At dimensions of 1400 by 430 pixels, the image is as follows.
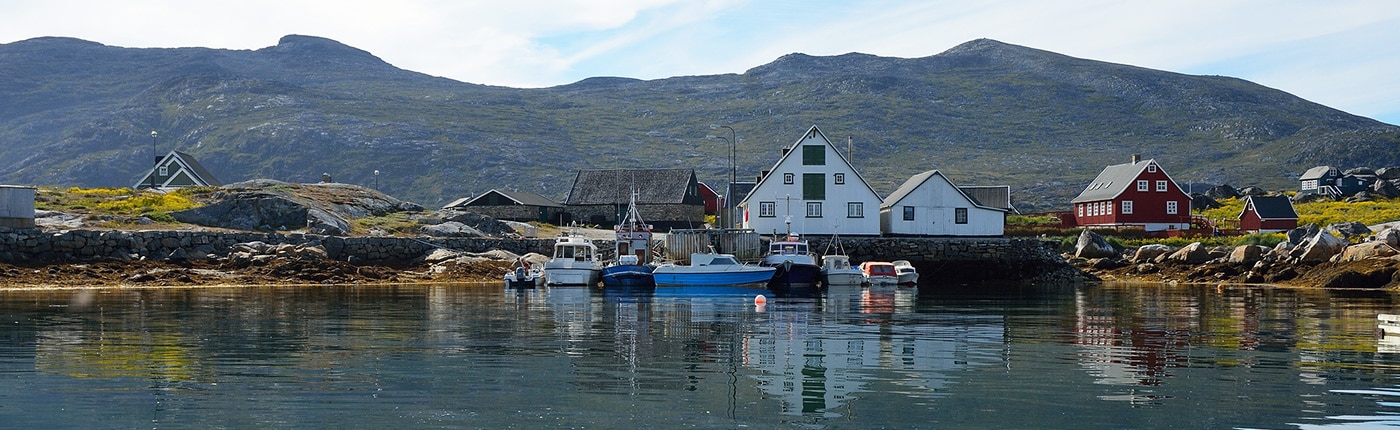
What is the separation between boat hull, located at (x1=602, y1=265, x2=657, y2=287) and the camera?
6075cm

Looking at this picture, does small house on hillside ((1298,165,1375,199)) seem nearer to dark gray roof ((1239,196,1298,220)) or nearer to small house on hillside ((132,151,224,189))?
dark gray roof ((1239,196,1298,220))

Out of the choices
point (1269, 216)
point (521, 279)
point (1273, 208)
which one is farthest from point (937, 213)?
point (1273, 208)

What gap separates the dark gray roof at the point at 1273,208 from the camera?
103812 millimetres

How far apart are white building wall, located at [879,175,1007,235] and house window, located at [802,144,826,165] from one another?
5724 millimetres

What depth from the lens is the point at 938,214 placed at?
8000cm

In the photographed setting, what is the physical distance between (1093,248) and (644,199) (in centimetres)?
4091

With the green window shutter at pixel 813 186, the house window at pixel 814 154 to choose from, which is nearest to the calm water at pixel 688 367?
the green window shutter at pixel 813 186

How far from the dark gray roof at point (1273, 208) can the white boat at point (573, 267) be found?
67471 millimetres

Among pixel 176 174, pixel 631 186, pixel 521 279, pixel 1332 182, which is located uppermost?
Result: pixel 1332 182

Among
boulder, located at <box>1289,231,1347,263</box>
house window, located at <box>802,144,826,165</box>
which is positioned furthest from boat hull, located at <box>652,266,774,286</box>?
boulder, located at <box>1289,231,1347,263</box>

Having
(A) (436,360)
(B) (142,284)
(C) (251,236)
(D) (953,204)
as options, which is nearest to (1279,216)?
(D) (953,204)

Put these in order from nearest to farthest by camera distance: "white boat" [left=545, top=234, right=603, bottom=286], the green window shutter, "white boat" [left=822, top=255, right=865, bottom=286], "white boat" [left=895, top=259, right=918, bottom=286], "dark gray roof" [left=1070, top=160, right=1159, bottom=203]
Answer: "white boat" [left=545, top=234, right=603, bottom=286] < "white boat" [left=822, top=255, right=865, bottom=286] < "white boat" [left=895, top=259, right=918, bottom=286] < the green window shutter < "dark gray roof" [left=1070, top=160, right=1159, bottom=203]

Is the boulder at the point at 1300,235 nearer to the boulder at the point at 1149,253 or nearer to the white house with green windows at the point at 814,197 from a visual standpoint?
the boulder at the point at 1149,253

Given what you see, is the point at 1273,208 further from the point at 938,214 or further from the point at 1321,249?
the point at 1321,249
